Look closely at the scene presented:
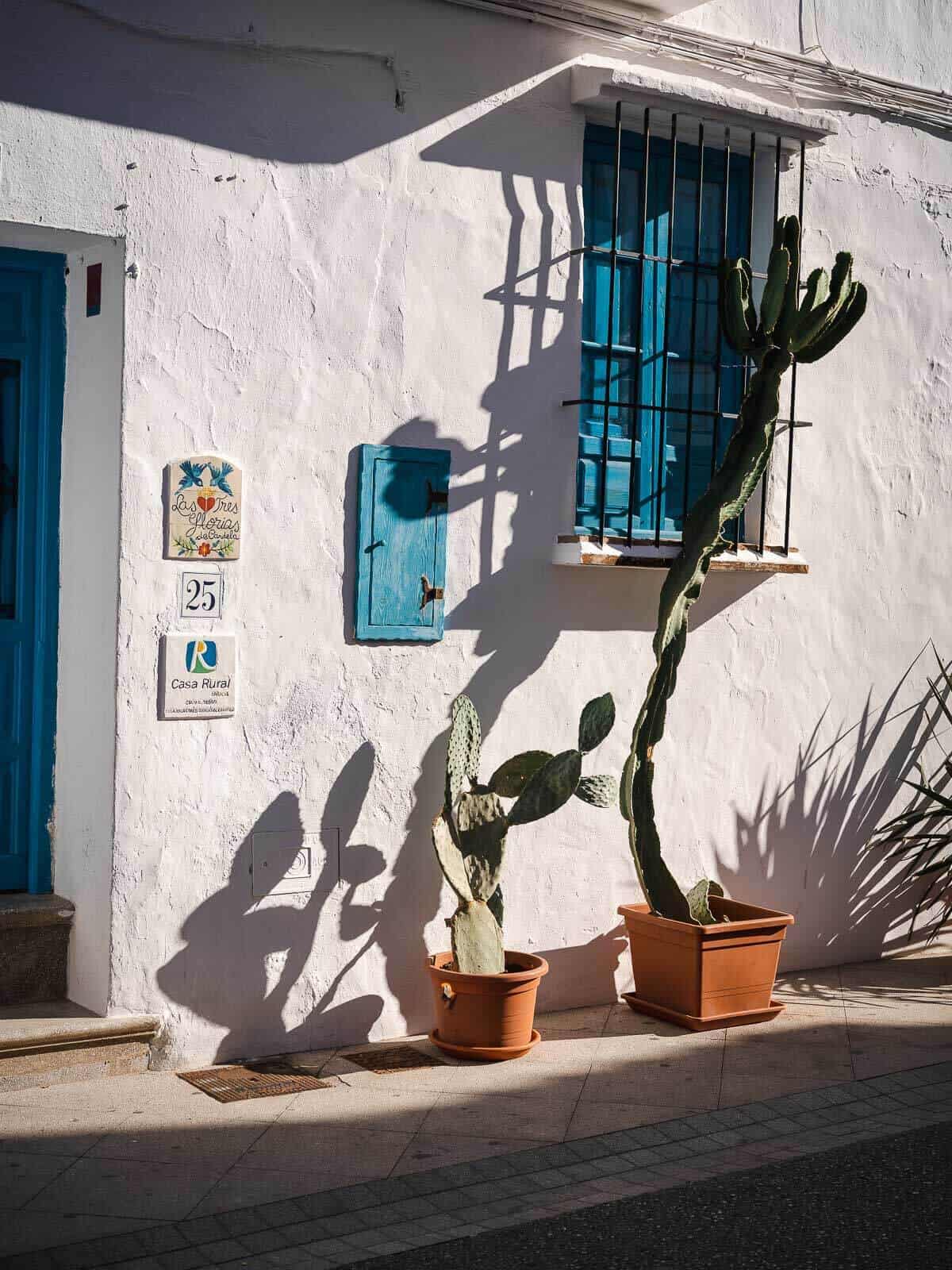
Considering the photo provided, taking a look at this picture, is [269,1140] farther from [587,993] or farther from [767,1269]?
[587,993]

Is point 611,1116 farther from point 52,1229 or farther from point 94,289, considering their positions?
point 94,289

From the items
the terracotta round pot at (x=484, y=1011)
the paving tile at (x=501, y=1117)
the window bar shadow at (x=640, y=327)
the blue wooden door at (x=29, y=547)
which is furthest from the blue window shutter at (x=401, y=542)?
the paving tile at (x=501, y=1117)

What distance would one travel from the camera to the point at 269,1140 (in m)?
4.44

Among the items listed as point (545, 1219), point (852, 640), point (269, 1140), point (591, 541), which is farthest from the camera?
point (852, 640)

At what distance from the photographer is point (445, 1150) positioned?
175 inches

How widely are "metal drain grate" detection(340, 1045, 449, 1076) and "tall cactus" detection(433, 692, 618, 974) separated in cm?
36

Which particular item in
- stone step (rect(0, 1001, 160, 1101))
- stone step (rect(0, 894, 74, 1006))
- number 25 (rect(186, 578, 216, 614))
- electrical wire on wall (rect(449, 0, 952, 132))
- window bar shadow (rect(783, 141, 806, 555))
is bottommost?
stone step (rect(0, 1001, 160, 1101))

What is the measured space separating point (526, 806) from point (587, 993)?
1110 millimetres

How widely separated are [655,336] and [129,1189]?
13.0 feet

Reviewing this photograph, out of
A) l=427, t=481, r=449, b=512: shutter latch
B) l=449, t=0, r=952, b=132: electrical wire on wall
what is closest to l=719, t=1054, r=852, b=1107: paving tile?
l=427, t=481, r=449, b=512: shutter latch

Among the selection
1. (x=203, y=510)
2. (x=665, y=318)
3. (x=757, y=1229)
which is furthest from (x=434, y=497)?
(x=757, y=1229)

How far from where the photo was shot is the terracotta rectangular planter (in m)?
5.71

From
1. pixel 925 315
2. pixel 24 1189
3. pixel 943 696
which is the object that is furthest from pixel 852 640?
pixel 24 1189

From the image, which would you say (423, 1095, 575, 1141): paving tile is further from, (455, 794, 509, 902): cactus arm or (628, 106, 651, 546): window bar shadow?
(628, 106, 651, 546): window bar shadow
